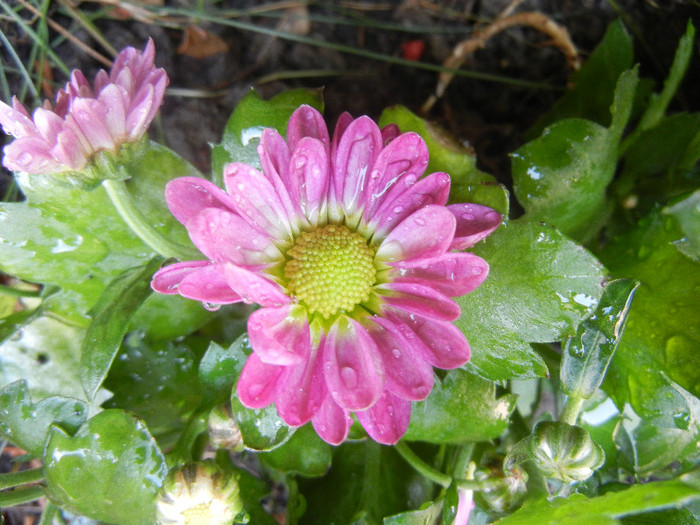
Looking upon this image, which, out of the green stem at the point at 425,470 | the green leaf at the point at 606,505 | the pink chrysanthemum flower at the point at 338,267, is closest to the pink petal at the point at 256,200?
the pink chrysanthemum flower at the point at 338,267

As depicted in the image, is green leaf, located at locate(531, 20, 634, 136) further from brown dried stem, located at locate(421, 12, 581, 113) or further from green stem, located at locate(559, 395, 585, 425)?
green stem, located at locate(559, 395, 585, 425)

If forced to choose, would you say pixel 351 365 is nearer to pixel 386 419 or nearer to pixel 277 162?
pixel 386 419

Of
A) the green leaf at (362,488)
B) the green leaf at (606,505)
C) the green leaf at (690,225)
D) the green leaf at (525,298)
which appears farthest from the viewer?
the green leaf at (362,488)

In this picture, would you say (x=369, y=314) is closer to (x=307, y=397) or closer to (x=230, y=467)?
(x=307, y=397)

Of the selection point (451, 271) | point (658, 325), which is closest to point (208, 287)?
point (451, 271)

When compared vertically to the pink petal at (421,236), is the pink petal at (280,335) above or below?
below

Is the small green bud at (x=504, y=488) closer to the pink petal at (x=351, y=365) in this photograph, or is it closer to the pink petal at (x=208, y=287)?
the pink petal at (x=351, y=365)

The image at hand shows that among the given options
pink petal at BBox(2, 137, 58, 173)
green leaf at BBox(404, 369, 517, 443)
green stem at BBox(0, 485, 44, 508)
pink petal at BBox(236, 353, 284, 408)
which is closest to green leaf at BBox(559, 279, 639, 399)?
green leaf at BBox(404, 369, 517, 443)
